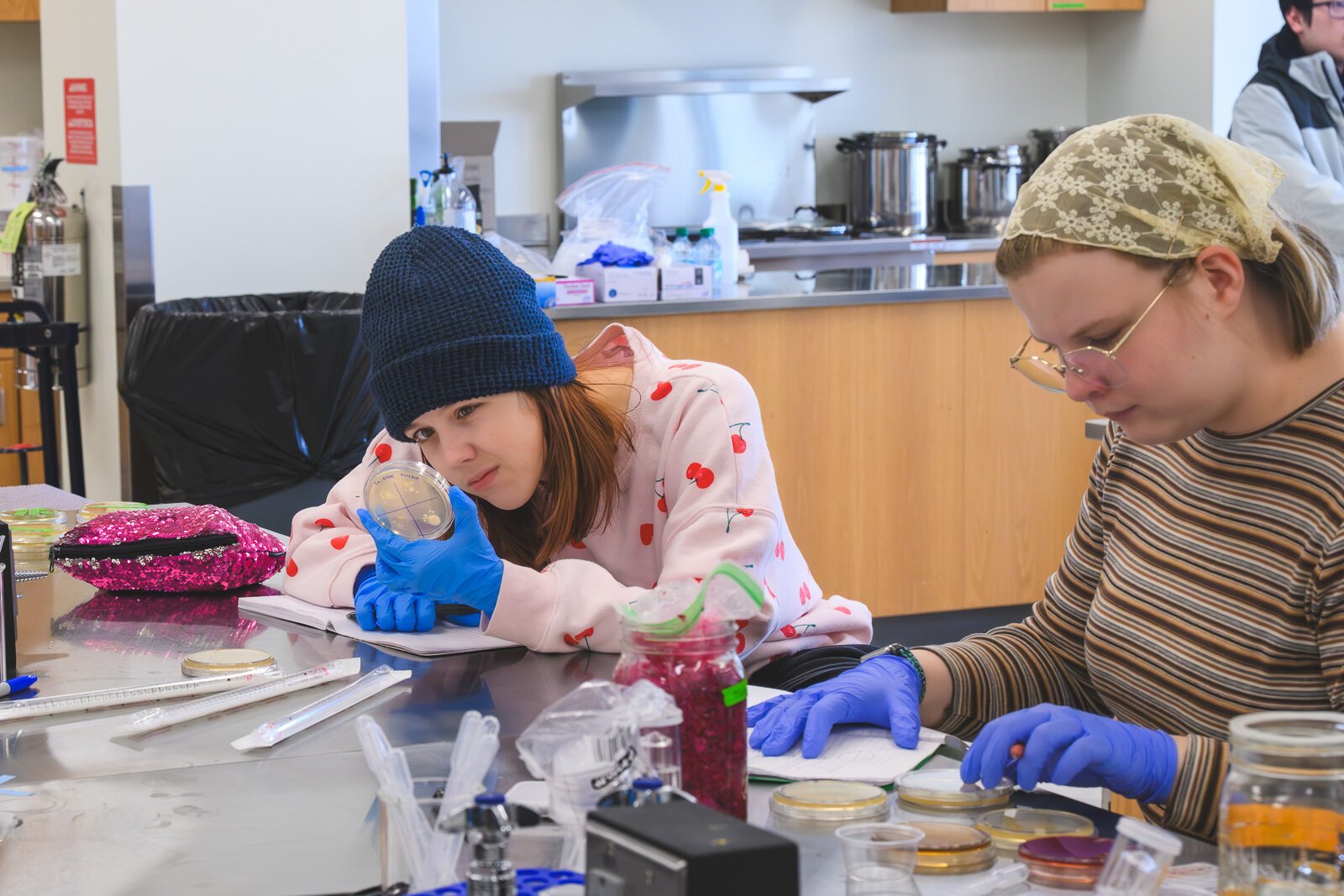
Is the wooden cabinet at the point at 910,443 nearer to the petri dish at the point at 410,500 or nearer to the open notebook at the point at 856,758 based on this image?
the petri dish at the point at 410,500

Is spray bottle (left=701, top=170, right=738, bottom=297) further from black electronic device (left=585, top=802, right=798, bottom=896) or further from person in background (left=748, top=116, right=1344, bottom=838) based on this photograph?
black electronic device (left=585, top=802, right=798, bottom=896)

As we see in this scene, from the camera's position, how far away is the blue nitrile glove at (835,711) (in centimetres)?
114

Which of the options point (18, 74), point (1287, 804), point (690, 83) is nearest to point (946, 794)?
point (1287, 804)

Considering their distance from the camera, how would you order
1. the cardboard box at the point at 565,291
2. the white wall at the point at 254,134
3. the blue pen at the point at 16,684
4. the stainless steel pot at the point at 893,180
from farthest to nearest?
the stainless steel pot at the point at 893,180 < the cardboard box at the point at 565,291 < the white wall at the point at 254,134 < the blue pen at the point at 16,684

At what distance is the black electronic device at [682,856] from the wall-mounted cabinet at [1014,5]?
5468 mm

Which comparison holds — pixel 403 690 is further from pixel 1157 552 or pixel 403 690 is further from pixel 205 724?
pixel 1157 552

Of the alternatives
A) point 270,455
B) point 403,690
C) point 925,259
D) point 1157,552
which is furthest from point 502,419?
point 925,259

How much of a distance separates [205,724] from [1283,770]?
86 centimetres

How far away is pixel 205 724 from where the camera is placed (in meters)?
1.24

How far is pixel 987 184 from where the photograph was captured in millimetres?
5891

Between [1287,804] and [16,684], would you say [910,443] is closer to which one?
[16,684]

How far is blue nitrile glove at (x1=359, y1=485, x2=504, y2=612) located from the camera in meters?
1.42

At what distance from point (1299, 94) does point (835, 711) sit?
317cm

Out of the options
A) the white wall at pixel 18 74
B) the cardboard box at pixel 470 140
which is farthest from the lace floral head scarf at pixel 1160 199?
the white wall at pixel 18 74
